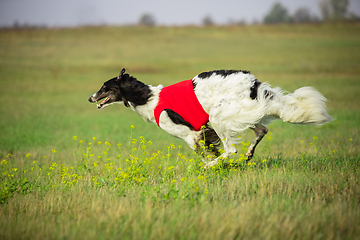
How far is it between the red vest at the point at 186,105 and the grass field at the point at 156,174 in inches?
22.5

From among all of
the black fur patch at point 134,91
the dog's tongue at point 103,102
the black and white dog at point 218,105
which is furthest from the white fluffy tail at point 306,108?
the dog's tongue at point 103,102

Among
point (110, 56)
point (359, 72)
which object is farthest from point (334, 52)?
point (110, 56)

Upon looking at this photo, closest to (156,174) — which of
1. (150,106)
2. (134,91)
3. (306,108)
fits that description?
(150,106)

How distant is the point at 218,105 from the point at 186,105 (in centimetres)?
60

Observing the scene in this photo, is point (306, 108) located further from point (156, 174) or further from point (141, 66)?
point (141, 66)

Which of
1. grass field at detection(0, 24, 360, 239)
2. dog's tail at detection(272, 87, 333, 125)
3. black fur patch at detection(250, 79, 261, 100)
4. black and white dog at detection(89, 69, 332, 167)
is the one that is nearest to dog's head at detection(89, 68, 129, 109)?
black and white dog at detection(89, 69, 332, 167)

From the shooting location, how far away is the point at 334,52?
3481 centimetres

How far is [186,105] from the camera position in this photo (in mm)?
5391

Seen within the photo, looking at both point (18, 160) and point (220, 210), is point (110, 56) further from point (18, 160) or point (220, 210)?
point (220, 210)

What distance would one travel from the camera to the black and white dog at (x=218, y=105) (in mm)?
4809

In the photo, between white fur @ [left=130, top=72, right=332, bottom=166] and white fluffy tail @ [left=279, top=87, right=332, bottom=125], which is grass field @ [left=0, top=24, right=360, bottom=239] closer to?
white fur @ [left=130, top=72, right=332, bottom=166]

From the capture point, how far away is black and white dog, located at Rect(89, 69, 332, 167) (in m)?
4.81

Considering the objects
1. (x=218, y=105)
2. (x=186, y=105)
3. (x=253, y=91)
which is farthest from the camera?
(x=186, y=105)

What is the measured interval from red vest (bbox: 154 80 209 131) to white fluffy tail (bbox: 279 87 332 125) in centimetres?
143
